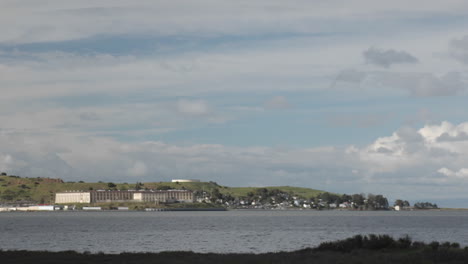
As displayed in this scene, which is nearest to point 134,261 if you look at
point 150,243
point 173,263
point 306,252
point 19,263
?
point 173,263

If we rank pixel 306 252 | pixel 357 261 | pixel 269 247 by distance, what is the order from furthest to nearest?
pixel 269 247, pixel 306 252, pixel 357 261

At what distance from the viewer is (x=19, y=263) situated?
50.7 m

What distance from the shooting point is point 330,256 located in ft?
174

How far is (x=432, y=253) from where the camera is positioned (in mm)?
51688

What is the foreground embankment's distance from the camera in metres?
50.1

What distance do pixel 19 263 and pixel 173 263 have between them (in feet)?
34.9

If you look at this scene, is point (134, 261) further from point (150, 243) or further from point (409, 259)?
point (150, 243)

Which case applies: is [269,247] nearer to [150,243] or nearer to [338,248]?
[150,243]

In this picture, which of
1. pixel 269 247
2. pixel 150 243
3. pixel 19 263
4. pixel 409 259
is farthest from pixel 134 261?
pixel 150 243

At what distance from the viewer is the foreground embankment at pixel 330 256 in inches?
1972

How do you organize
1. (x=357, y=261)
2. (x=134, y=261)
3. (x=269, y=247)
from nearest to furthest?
1. (x=357, y=261)
2. (x=134, y=261)
3. (x=269, y=247)

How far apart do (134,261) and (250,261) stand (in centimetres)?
827

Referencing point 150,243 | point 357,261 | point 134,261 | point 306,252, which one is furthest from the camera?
point 150,243

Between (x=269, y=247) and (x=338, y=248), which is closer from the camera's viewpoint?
(x=338, y=248)
